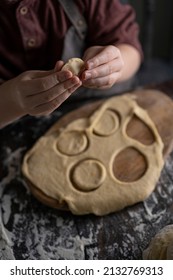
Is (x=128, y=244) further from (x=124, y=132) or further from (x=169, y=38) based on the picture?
(x=169, y=38)

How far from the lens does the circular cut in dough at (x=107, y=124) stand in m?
0.91

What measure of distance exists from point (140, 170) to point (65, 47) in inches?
13.2

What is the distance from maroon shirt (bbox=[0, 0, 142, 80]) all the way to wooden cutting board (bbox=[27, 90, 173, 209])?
13 cm

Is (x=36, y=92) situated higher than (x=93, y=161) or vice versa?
(x=36, y=92)

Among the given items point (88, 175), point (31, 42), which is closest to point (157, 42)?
point (31, 42)

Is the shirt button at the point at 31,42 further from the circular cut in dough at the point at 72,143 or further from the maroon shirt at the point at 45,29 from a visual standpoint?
the circular cut in dough at the point at 72,143

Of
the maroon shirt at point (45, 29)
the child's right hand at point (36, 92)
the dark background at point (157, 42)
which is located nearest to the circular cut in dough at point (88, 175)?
the child's right hand at point (36, 92)

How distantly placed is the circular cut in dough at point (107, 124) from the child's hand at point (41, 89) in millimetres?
198

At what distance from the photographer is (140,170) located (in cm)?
84

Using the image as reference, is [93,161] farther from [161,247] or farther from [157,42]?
[157,42]

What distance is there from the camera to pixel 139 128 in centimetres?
91

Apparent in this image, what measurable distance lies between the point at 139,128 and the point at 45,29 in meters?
0.31

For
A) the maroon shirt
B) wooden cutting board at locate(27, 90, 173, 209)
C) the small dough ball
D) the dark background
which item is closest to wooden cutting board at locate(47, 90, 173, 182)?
wooden cutting board at locate(27, 90, 173, 209)
